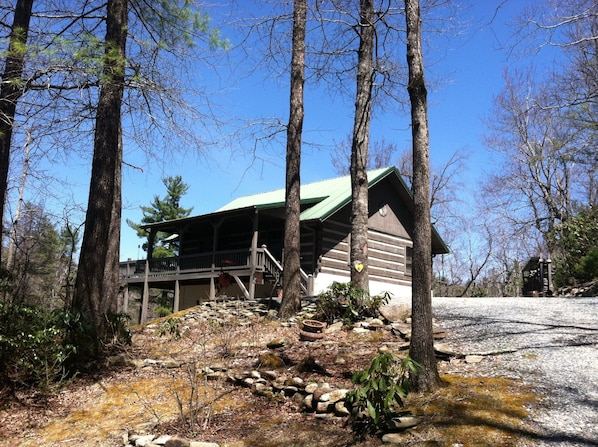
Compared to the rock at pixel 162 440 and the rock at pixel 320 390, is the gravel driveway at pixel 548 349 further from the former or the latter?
the rock at pixel 162 440

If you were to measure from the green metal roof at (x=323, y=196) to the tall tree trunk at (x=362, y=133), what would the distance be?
5301 millimetres

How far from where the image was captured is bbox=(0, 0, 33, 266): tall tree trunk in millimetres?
7218

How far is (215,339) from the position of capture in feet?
30.3

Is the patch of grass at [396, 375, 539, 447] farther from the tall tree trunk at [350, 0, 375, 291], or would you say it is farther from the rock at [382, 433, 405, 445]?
the tall tree trunk at [350, 0, 375, 291]

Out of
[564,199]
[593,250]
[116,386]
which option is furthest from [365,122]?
[564,199]

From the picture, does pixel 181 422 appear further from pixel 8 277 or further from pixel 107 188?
pixel 107 188

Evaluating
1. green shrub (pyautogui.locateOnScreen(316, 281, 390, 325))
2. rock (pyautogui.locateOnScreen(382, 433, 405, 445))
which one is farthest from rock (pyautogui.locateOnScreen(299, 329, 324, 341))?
rock (pyautogui.locateOnScreen(382, 433, 405, 445))

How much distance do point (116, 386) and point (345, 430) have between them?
3786mm

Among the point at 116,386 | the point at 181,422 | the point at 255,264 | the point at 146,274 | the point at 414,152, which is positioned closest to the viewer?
the point at 181,422

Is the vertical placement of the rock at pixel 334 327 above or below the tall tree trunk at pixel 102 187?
below

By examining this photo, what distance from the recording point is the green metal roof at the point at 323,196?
17.3 meters

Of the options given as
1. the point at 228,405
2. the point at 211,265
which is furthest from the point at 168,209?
the point at 228,405

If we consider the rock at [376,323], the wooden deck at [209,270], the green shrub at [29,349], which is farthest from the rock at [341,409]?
the wooden deck at [209,270]

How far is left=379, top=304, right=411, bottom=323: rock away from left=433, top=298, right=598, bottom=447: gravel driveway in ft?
2.37
